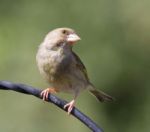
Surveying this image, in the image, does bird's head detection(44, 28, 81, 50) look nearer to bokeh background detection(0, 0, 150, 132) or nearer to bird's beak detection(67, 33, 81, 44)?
bird's beak detection(67, 33, 81, 44)

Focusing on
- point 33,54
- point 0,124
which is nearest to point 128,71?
point 33,54

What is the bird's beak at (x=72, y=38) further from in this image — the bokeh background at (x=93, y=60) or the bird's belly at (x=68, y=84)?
the bokeh background at (x=93, y=60)

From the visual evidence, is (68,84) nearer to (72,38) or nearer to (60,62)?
(60,62)

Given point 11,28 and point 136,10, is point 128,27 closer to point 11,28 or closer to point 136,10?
point 136,10

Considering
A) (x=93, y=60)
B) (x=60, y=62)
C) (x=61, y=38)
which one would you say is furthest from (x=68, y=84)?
(x=93, y=60)

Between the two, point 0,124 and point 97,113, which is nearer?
point 0,124

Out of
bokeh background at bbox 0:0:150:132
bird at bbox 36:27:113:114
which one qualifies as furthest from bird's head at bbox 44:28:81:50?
bokeh background at bbox 0:0:150:132
